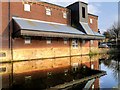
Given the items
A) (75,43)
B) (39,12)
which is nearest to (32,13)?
(39,12)

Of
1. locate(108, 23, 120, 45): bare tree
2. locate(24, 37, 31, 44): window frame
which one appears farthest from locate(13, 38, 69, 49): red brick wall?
locate(108, 23, 120, 45): bare tree

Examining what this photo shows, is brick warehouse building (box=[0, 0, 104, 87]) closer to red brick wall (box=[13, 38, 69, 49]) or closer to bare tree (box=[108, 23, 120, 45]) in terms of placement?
red brick wall (box=[13, 38, 69, 49])

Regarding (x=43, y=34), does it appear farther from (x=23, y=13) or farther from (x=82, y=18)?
(x=82, y=18)

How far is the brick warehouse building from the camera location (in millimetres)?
A: 14239

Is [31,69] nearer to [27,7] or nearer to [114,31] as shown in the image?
[27,7]

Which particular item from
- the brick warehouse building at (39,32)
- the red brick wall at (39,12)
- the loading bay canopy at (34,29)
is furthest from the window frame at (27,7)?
the loading bay canopy at (34,29)

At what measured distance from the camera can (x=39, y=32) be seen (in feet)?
50.1

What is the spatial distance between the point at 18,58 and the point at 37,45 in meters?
2.75

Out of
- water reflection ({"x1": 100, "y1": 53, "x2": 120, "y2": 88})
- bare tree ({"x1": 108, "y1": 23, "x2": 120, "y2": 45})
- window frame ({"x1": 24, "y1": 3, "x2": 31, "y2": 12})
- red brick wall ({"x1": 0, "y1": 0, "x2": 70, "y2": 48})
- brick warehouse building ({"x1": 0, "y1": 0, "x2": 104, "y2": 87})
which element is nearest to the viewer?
water reflection ({"x1": 100, "y1": 53, "x2": 120, "y2": 88})

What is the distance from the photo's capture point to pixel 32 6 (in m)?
17.3

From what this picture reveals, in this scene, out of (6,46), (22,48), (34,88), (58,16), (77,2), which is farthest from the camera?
(77,2)

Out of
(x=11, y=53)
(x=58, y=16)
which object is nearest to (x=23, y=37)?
(x=11, y=53)

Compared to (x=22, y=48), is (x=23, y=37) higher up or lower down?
higher up

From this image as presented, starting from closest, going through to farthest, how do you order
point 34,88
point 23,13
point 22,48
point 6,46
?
point 34,88 → point 6,46 → point 22,48 → point 23,13
